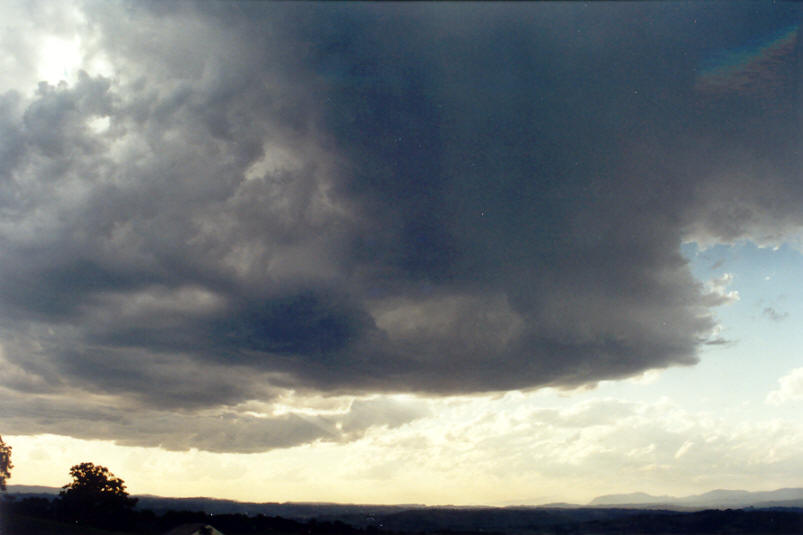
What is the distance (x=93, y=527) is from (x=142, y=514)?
1023 inches

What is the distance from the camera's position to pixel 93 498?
129 metres

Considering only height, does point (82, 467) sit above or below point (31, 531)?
above

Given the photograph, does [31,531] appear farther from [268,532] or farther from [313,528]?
[313,528]

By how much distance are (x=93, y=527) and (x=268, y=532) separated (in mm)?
66777

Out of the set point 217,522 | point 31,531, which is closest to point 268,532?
point 217,522

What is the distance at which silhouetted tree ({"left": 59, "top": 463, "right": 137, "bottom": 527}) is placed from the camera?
420 feet

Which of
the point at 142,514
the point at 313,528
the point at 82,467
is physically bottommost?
the point at 313,528

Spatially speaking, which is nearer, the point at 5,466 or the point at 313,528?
the point at 5,466

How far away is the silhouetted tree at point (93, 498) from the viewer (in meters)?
128

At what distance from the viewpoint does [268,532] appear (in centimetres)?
18125

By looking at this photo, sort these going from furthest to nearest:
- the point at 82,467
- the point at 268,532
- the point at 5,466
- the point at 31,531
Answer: the point at 268,532, the point at 82,467, the point at 5,466, the point at 31,531

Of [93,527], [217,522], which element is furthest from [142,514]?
[217,522]

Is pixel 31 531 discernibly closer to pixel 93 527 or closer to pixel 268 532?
pixel 93 527

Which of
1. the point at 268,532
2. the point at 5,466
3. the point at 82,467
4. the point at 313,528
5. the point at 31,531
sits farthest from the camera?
the point at 313,528
